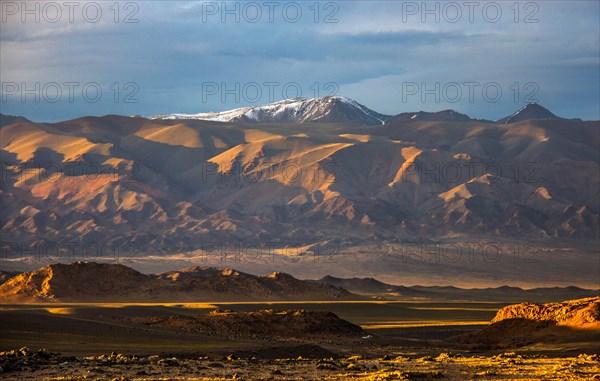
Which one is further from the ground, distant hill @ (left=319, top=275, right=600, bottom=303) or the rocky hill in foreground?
the rocky hill in foreground

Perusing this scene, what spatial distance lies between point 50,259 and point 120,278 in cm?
7016

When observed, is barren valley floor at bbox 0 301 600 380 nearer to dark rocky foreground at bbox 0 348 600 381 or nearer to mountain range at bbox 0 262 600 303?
dark rocky foreground at bbox 0 348 600 381

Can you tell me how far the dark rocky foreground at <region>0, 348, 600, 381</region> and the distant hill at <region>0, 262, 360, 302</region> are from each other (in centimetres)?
6287

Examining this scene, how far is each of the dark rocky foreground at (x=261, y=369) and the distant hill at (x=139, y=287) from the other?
206ft

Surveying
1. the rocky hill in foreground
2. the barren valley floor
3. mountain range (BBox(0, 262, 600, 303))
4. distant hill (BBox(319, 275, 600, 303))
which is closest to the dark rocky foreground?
the barren valley floor

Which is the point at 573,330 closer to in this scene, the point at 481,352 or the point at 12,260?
the point at 481,352

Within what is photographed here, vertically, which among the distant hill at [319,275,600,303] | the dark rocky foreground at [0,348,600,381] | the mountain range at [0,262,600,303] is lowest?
the distant hill at [319,275,600,303]

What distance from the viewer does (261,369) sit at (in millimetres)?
33594

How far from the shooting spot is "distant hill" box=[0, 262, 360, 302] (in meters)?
98.3

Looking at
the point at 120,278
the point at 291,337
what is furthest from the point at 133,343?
the point at 120,278

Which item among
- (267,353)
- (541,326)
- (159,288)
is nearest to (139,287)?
(159,288)

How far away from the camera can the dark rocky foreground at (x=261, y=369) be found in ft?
100

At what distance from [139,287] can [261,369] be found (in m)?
73.1

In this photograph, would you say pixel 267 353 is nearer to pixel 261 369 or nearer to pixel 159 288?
pixel 261 369
